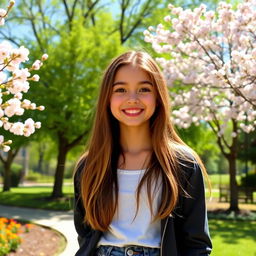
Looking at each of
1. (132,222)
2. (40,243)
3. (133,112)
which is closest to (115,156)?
(133,112)

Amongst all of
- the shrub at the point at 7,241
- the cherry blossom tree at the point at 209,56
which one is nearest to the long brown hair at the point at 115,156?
the cherry blossom tree at the point at 209,56

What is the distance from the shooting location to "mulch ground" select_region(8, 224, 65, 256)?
6.27 m

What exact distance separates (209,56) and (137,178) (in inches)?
169

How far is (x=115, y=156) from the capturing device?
195cm

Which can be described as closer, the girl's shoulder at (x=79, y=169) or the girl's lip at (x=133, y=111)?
the girl's lip at (x=133, y=111)

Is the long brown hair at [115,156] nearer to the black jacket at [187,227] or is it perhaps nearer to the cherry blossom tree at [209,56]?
→ the black jacket at [187,227]

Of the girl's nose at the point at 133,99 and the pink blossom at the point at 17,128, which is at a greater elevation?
the girl's nose at the point at 133,99

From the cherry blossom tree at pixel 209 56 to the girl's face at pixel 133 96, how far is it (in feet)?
8.41

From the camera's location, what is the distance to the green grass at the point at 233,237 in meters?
6.58

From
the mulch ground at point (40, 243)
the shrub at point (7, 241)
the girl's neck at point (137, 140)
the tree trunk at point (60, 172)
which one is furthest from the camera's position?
the tree trunk at point (60, 172)

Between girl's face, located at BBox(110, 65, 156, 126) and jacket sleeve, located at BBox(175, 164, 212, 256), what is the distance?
34 cm

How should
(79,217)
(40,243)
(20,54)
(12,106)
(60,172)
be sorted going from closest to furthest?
(79,217), (20,54), (12,106), (40,243), (60,172)

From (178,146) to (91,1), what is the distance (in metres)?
18.1

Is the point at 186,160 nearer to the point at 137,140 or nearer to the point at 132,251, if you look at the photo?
the point at 137,140
